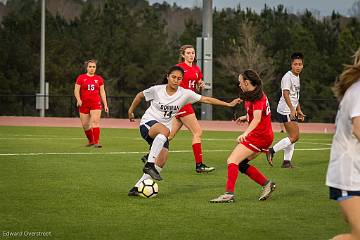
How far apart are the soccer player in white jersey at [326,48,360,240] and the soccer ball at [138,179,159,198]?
560cm

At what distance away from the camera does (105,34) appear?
80.1m

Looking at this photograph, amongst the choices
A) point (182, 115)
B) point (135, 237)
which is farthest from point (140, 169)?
point (135, 237)

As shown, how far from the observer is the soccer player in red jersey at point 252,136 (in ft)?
37.4

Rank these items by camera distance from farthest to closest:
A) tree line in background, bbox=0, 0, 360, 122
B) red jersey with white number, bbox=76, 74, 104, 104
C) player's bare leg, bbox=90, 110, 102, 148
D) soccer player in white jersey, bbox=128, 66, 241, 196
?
tree line in background, bbox=0, 0, 360, 122, red jersey with white number, bbox=76, 74, 104, 104, player's bare leg, bbox=90, 110, 102, 148, soccer player in white jersey, bbox=128, 66, 241, 196

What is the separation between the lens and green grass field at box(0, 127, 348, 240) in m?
9.24

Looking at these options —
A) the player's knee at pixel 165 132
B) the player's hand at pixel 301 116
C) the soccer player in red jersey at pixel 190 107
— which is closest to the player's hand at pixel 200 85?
the soccer player in red jersey at pixel 190 107

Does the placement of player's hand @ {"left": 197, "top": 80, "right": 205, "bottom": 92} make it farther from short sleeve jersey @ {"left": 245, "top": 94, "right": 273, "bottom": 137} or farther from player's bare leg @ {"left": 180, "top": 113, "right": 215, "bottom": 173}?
short sleeve jersey @ {"left": 245, "top": 94, "right": 273, "bottom": 137}

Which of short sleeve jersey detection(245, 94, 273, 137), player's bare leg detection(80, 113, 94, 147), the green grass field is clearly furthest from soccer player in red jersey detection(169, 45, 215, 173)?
player's bare leg detection(80, 113, 94, 147)

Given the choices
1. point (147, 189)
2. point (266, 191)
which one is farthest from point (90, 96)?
point (266, 191)

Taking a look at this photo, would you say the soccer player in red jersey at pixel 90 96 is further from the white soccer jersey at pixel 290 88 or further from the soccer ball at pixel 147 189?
the soccer ball at pixel 147 189

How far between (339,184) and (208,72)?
112 feet

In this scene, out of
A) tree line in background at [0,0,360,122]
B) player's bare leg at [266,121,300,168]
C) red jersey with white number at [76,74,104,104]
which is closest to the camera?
player's bare leg at [266,121,300,168]

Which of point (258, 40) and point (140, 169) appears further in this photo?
point (258, 40)

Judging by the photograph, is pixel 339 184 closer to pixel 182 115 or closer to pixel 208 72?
pixel 182 115
